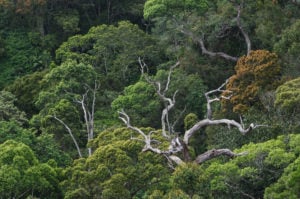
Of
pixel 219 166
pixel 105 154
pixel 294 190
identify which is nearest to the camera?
pixel 294 190

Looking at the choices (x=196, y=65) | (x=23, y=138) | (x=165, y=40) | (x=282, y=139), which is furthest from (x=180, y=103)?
(x=282, y=139)

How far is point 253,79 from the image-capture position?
26.1 m

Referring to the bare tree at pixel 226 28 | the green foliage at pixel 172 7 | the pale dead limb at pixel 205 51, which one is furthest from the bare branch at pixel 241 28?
the green foliage at pixel 172 7

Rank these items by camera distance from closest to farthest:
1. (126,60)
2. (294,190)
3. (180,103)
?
(294,190) → (180,103) → (126,60)

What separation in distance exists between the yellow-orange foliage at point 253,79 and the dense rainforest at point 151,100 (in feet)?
0.13

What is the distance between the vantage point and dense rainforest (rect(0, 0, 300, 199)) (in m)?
21.2

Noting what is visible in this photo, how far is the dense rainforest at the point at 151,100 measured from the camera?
2116 cm

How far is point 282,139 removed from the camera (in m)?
21.1

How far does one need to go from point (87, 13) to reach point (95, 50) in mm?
7437

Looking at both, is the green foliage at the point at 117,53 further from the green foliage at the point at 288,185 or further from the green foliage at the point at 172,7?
the green foliage at the point at 288,185

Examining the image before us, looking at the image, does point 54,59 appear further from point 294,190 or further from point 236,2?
point 294,190

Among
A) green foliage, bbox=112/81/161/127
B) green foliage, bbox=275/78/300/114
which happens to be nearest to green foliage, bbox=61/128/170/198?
green foliage, bbox=275/78/300/114

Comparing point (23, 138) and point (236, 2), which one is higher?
point (236, 2)

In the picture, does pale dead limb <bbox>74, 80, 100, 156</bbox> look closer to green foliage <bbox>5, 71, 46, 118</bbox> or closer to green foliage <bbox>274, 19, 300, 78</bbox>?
green foliage <bbox>5, 71, 46, 118</bbox>
